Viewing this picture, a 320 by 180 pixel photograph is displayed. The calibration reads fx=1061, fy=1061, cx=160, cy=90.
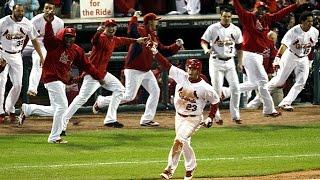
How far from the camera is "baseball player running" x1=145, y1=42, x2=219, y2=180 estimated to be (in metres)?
13.4

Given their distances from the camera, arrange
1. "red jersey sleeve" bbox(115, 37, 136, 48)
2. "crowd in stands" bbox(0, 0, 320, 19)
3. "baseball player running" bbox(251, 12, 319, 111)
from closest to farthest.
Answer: "red jersey sleeve" bbox(115, 37, 136, 48) → "baseball player running" bbox(251, 12, 319, 111) → "crowd in stands" bbox(0, 0, 320, 19)

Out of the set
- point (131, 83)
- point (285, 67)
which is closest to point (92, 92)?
point (131, 83)

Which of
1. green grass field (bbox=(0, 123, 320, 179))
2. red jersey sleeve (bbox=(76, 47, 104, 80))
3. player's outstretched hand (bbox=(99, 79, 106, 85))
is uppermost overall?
red jersey sleeve (bbox=(76, 47, 104, 80))

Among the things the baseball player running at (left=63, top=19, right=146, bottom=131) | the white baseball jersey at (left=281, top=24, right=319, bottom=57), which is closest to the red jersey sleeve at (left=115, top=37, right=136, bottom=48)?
the baseball player running at (left=63, top=19, right=146, bottom=131)

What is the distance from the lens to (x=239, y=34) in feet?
62.2

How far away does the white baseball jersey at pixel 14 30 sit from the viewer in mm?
18219

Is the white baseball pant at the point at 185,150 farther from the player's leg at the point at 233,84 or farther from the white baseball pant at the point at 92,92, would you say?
the player's leg at the point at 233,84

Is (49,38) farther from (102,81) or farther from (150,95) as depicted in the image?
(150,95)

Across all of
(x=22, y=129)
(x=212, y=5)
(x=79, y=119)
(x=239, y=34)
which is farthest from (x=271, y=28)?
(x=22, y=129)

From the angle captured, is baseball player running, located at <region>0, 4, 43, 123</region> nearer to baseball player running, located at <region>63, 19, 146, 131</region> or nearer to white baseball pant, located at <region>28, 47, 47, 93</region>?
white baseball pant, located at <region>28, 47, 47, 93</region>

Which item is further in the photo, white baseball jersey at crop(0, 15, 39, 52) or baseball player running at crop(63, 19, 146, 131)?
white baseball jersey at crop(0, 15, 39, 52)

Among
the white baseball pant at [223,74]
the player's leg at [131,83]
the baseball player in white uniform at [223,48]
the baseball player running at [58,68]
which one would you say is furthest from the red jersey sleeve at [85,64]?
the white baseball pant at [223,74]

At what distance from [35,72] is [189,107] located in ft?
21.0

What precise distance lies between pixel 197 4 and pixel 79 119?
394cm
